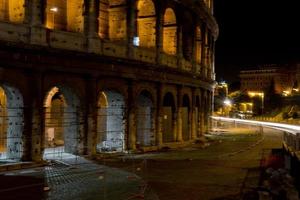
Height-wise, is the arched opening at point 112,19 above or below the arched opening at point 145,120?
above

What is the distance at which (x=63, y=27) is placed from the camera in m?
23.0

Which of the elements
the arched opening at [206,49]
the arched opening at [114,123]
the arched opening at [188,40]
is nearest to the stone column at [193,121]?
the arched opening at [188,40]

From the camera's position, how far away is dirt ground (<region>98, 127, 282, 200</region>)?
48.3 feet

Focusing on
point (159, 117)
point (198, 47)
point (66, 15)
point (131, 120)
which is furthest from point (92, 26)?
point (198, 47)

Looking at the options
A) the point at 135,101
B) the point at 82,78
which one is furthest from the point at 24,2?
the point at 135,101

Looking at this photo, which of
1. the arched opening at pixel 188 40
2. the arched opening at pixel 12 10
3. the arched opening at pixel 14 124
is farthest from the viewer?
the arched opening at pixel 188 40

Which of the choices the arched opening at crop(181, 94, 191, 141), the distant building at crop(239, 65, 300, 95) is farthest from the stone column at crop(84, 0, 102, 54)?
the distant building at crop(239, 65, 300, 95)

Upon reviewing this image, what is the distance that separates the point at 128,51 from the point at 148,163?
663cm

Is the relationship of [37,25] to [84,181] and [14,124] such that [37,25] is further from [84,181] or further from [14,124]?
[84,181]

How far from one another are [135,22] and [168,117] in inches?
282

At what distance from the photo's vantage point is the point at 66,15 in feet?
75.8

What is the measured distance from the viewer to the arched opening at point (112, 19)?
81.6ft

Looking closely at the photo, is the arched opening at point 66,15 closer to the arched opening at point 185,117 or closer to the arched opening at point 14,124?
the arched opening at point 14,124

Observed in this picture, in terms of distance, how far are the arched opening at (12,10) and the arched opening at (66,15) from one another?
2.42 m
